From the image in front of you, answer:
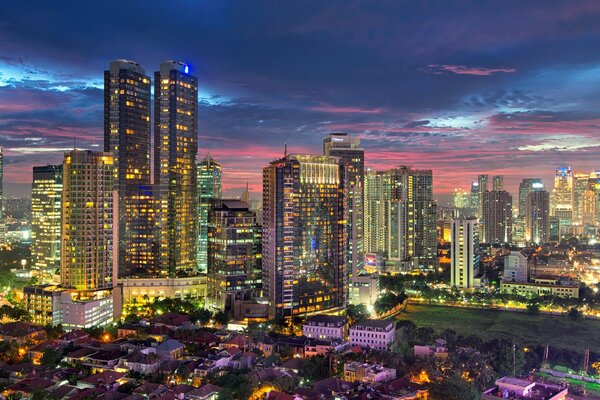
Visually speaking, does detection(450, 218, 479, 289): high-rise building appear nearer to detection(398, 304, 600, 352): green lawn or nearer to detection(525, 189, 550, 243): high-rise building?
detection(398, 304, 600, 352): green lawn

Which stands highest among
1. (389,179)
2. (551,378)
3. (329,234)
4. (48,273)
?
(389,179)

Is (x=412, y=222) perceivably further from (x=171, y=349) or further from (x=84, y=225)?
(x=171, y=349)

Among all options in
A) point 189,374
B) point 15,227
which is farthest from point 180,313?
point 15,227

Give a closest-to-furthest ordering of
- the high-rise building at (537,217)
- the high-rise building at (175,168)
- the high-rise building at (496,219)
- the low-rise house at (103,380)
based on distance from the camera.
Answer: the low-rise house at (103,380), the high-rise building at (175,168), the high-rise building at (496,219), the high-rise building at (537,217)

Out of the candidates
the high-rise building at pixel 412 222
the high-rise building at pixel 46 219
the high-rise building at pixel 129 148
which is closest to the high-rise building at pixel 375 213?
the high-rise building at pixel 412 222

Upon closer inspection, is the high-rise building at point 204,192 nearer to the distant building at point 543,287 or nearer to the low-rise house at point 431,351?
the low-rise house at point 431,351

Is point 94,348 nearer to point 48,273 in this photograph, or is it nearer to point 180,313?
point 180,313

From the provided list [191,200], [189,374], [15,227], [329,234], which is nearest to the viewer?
[189,374]

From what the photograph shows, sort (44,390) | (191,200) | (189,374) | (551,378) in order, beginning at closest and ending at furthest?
1. (44,390)
2. (189,374)
3. (551,378)
4. (191,200)
